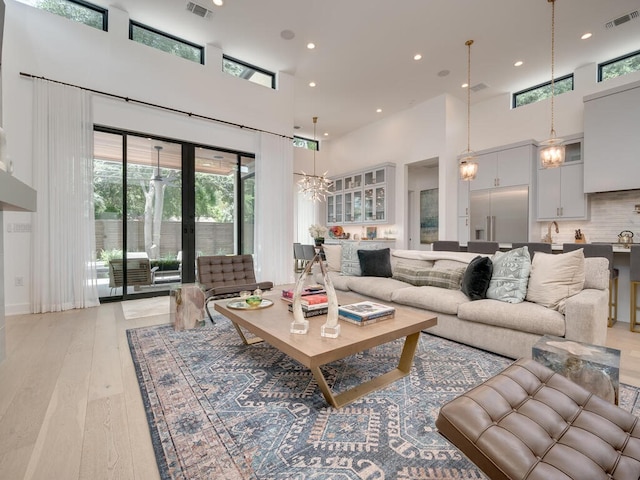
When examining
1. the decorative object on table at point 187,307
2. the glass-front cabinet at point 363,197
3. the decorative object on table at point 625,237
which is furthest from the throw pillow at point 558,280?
the glass-front cabinet at point 363,197

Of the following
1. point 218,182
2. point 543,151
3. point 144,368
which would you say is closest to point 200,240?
point 218,182

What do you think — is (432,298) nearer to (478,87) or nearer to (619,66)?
(478,87)

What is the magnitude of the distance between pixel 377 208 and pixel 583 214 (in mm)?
3861

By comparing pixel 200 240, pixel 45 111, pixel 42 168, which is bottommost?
pixel 200 240

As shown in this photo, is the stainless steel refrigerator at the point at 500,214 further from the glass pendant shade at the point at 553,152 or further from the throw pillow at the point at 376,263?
the throw pillow at the point at 376,263

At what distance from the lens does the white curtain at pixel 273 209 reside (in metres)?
5.54

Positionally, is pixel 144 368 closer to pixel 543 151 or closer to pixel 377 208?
pixel 543 151

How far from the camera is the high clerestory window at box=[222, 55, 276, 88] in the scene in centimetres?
534

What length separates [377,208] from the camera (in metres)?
7.38

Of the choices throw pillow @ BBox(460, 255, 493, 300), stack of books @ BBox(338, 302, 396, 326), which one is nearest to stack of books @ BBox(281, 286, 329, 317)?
stack of books @ BBox(338, 302, 396, 326)

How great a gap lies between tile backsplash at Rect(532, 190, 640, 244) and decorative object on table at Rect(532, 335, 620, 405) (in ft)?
13.8

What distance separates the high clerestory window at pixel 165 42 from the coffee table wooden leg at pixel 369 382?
213 inches

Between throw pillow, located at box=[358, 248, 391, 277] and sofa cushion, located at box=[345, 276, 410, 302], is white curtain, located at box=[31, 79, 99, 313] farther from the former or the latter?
throw pillow, located at box=[358, 248, 391, 277]

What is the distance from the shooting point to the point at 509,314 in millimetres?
2363
